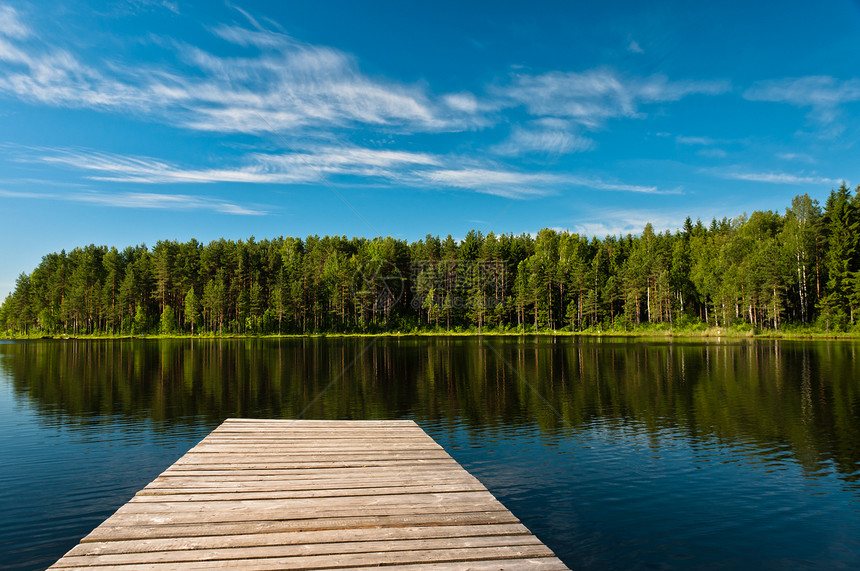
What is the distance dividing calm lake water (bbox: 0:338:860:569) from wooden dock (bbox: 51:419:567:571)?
3418mm

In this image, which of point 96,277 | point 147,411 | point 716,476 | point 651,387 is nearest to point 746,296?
point 651,387

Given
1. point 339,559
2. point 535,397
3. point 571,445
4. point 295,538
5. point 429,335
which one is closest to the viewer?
point 339,559

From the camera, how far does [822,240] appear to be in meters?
88.8

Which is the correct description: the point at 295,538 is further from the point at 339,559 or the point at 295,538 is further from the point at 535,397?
the point at 535,397

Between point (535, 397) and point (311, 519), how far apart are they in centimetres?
2229

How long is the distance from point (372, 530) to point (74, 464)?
14.0 meters

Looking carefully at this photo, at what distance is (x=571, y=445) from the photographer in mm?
17828

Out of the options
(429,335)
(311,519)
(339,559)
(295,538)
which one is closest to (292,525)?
(311,519)

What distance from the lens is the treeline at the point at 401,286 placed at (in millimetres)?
111312

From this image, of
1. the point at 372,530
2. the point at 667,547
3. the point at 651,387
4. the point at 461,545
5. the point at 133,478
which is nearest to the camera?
the point at 461,545

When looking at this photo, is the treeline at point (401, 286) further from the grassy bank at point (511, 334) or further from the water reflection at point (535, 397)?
the water reflection at point (535, 397)

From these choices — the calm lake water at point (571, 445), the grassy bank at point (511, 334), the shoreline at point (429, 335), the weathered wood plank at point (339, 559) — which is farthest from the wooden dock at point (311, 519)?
the shoreline at point (429, 335)

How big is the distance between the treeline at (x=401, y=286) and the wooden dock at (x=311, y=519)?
103892mm

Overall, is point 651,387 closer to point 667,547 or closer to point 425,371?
point 425,371
